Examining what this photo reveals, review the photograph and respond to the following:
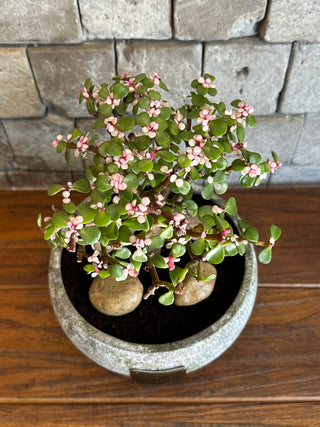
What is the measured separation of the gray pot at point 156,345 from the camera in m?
0.77

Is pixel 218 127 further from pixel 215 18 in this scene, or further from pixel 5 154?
pixel 5 154

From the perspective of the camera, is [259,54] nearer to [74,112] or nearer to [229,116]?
[229,116]

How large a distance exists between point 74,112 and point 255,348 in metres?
0.72

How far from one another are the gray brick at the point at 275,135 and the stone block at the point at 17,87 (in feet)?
1.83

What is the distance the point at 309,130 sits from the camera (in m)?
1.15

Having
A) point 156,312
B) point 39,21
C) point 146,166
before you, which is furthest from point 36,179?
point 146,166

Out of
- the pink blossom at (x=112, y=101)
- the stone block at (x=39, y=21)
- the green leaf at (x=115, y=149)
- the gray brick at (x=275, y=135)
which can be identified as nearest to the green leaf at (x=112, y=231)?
the green leaf at (x=115, y=149)

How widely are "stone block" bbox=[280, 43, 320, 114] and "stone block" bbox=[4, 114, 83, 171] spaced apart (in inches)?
21.8

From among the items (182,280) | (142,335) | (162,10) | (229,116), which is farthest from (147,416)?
(162,10)

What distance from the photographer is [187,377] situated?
909mm

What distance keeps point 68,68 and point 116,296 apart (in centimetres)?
54

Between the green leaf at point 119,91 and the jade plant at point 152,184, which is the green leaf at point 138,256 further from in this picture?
the green leaf at point 119,91

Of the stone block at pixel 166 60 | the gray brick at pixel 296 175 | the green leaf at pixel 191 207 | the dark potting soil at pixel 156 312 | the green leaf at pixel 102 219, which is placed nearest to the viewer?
the green leaf at pixel 102 219

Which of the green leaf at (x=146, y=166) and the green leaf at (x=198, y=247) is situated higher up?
the green leaf at (x=146, y=166)
